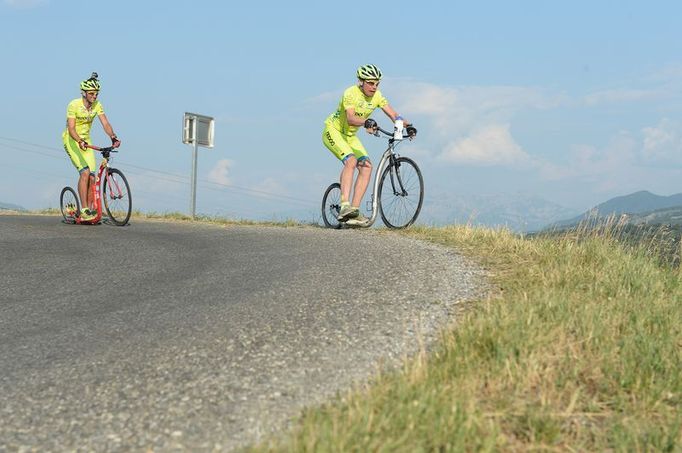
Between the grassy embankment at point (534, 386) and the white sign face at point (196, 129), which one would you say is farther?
the white sign face at point (196, 129)

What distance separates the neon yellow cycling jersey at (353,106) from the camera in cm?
1153

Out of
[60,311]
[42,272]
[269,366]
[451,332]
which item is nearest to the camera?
A: [269,366]

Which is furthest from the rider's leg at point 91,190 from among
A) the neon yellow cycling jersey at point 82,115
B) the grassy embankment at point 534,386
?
the grassy embankment at point 534,386

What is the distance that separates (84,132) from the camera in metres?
13.9

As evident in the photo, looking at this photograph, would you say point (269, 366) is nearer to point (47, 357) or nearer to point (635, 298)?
point (47, 357)

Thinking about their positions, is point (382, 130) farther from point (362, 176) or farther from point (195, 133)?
point (195, 133)

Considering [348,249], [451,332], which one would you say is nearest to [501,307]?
[451,332]

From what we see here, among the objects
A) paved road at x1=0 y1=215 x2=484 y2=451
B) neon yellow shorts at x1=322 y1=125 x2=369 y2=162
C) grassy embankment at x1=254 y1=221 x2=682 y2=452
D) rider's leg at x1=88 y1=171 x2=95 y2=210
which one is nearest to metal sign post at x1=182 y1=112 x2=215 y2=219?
rider's leg at x1=88 y1=171 x2=95 y2=210

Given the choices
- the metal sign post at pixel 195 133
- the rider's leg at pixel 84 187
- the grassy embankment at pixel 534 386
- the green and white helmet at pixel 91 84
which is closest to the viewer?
the grassy embankment at pixel 534 386

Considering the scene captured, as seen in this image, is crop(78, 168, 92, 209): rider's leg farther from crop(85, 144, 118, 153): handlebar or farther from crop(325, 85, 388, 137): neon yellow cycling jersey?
crop(325, 85, 388, 137): neon yellow cycling jersey

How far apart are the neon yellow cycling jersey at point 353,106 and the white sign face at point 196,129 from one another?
964cm

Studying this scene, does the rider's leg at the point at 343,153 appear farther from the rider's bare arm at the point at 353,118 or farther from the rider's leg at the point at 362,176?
the rider's bare arm at the point at 353,118

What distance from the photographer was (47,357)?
5207mm

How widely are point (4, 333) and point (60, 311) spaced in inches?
29.4
